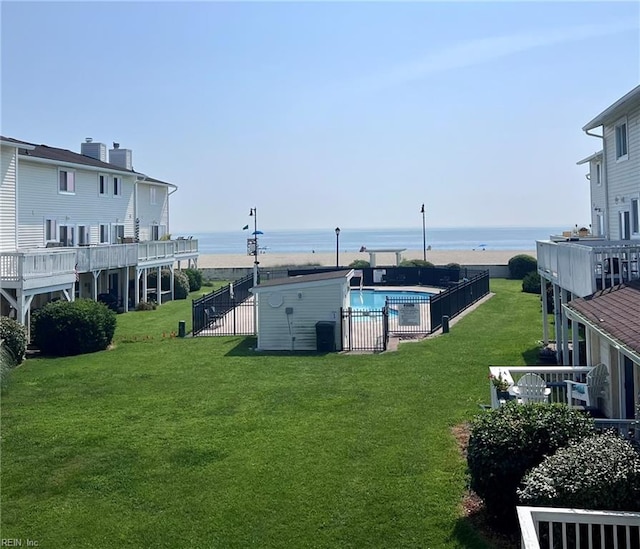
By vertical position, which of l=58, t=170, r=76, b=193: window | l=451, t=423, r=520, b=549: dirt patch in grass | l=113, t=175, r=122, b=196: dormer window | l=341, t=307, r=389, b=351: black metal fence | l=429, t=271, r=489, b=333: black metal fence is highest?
l=113, t=175, r=122, b=196: dormer window

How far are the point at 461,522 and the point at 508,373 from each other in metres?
4.57

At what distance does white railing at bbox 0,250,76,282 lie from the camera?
22.0 metres

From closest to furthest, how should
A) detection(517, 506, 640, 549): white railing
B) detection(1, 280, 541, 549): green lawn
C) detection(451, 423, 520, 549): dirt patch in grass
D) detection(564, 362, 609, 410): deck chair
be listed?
detection(517, 506, 640, 549): white railing < detection(451, 423, 520, 549): dirt patch in grass < detection(1, 280, 541, 549): green lawn < detection(564, 362, 609, 410): deck chair

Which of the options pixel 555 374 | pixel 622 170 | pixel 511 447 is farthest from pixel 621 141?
pixel 511 447

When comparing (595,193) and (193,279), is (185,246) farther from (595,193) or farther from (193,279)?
(595,193)

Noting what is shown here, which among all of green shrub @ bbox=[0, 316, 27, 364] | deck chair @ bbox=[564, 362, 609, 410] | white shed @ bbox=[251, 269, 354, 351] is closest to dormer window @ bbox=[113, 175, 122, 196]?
green shrub @ bbox=[0, 316, 27, 364]

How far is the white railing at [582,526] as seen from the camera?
20.0ft

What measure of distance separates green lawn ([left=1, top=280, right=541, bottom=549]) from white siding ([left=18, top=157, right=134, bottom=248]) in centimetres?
1059

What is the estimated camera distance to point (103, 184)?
117 ft

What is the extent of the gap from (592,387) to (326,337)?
35.2ft

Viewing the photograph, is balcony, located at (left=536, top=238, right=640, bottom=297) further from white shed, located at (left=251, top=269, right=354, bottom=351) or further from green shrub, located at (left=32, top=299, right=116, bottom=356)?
green shrub, located at (left=32, top=299, right=116, bottom=356)

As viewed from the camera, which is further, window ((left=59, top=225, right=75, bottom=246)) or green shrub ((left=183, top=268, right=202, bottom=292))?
green shrub ((left=183, top=268, right=202, bottom=292))

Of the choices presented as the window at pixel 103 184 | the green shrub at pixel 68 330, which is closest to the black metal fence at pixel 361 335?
Answer: the green shrub at pixel 68 330

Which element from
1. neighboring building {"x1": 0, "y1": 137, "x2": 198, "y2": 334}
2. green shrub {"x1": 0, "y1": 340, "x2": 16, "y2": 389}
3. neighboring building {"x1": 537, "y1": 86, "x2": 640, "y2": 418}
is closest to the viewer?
neighboring building {"x1": 537, "y1": 86, "x2": 640, "y2": 418}
